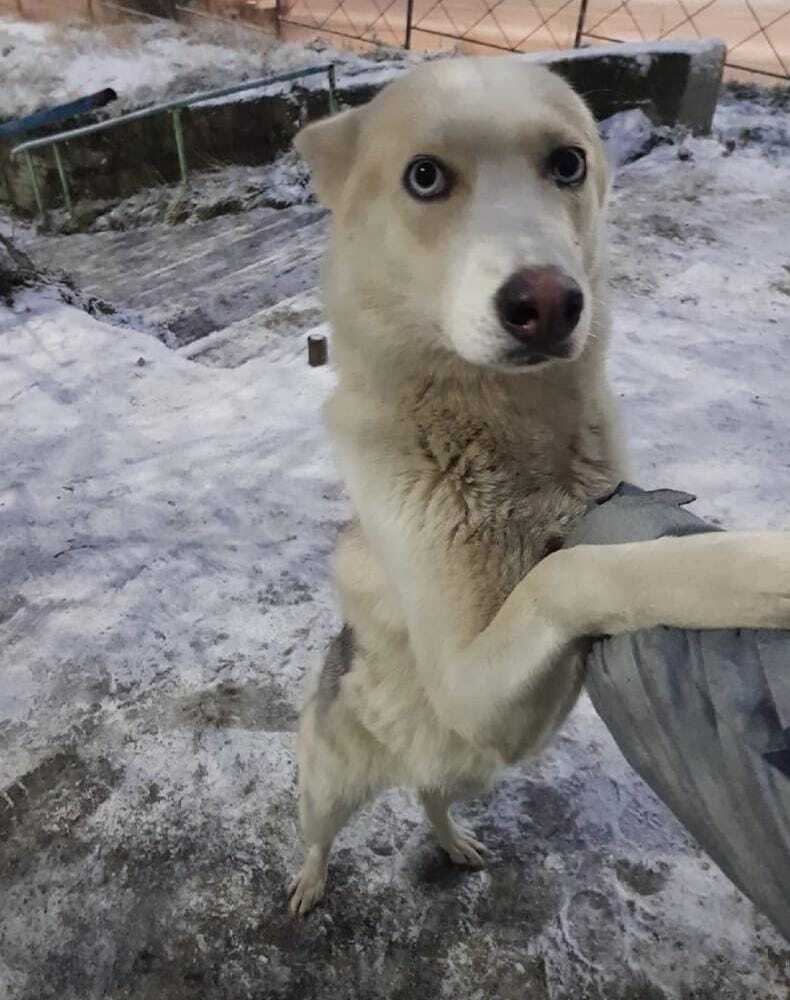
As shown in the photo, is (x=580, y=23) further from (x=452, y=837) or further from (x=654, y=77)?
(x=452, y=837)

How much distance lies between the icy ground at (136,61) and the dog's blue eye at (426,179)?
8525mm

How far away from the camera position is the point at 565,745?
8.63ft

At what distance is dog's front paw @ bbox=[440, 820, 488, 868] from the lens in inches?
90.6

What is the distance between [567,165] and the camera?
64.1 inches

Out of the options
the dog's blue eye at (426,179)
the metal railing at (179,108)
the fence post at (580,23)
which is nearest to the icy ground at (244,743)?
the dog's blue eye at (426,179)

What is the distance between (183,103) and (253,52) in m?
4.69

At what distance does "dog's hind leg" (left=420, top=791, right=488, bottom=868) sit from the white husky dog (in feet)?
1.12

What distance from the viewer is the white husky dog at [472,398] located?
4.55 feet

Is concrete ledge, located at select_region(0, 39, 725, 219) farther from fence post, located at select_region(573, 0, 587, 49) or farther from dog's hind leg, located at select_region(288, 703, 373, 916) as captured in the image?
dog's hind leg, located at select_region(288, 703, 373, 916)

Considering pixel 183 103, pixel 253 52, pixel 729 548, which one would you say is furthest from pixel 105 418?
pixel 253 52

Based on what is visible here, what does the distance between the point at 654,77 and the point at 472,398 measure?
261 inches

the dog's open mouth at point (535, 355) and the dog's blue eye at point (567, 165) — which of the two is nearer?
the dog's open mouth at point (535, 355)

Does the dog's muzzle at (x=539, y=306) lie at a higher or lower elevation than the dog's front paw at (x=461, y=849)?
higher

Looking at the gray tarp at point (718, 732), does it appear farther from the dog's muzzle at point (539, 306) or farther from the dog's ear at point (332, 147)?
the dog's ear at point (332, 147)
